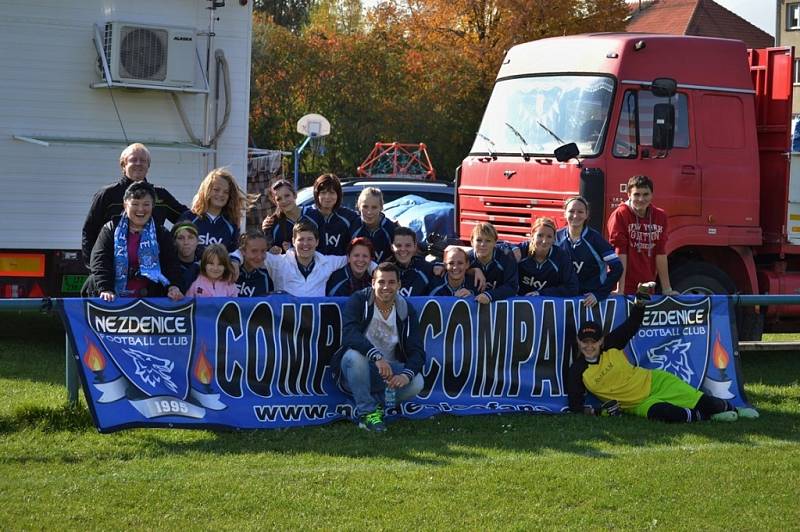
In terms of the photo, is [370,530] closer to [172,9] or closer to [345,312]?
[345,312]

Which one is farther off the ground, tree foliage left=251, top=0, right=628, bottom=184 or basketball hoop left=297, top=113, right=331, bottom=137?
tree foliage left=251, top=0, right=628, bottom=184

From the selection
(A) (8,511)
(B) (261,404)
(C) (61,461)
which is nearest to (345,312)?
(B) (261,404)

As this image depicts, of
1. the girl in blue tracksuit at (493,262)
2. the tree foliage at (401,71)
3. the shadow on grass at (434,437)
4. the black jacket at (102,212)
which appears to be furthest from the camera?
the tree foliage at (401,71)

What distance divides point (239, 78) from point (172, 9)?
92 centimetres

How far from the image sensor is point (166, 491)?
622 cm

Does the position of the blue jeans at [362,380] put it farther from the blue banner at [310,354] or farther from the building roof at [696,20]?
the building roof at [696,20]

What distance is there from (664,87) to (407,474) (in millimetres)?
5592

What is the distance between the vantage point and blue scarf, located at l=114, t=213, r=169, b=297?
788cm

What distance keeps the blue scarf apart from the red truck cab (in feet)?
14.3

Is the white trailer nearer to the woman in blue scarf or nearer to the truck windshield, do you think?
the truck windshield

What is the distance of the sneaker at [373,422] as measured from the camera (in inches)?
308

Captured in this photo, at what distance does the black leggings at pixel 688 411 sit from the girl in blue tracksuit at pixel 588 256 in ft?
3.96

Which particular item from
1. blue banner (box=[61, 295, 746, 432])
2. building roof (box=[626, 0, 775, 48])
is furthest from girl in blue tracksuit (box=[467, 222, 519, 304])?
building roof (box=[626, 0, 775, 48])

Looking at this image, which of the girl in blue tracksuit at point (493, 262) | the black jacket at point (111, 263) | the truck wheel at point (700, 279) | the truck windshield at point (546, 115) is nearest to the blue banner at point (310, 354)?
the girl in blue tracksuit at point (493, 262)
